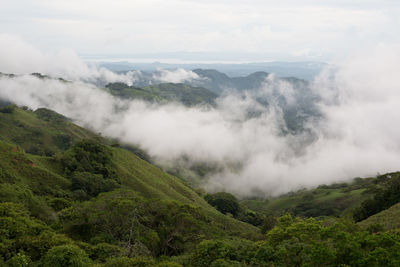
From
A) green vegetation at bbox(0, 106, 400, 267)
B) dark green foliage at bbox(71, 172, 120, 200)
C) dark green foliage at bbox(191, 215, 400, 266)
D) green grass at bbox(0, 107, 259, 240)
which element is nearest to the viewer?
dark green foliage at bbox(191, 215, 400, 266)

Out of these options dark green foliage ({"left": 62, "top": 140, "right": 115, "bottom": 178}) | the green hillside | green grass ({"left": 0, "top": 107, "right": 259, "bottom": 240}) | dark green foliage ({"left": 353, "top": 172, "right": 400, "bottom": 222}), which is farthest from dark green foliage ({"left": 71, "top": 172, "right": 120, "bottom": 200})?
the green hillside

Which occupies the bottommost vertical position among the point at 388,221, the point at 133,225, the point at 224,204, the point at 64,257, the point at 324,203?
the point at 324,203

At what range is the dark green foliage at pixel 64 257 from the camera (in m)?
26.4

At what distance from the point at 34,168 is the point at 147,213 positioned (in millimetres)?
42819

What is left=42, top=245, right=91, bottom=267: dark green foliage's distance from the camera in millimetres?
26352

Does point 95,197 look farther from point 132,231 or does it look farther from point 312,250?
point 312,250

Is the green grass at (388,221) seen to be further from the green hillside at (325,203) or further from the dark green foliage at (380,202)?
the green hillside at (325,203)

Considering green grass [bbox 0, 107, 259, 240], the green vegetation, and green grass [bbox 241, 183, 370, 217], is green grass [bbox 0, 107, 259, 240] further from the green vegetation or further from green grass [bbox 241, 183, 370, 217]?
green grass [bbox 241, 183, 370, 217]

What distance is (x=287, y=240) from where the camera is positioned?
32.2 metres

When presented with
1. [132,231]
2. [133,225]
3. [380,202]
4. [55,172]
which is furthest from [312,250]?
[55,172]

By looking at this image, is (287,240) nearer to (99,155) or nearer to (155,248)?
(155,248)

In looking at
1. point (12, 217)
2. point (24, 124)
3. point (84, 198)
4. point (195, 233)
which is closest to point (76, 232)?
point (12, 217)

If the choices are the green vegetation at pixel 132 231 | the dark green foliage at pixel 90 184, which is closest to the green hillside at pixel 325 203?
the green vegetation at pixel 132 231

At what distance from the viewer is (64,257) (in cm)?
2666
